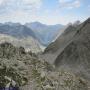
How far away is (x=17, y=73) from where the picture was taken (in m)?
24.6

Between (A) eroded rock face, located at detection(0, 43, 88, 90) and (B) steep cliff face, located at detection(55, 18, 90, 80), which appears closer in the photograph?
(A) eroded rock face, located at detection(0, 43, 88, 90)

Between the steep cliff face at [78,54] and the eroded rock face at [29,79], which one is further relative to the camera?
the steep cliff face at [78,54]

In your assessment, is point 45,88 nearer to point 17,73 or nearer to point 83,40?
point 17,73

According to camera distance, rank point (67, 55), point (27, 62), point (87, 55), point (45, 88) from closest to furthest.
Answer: point (45, 88), point (27, 62), point (87, 55), point (67, 55)

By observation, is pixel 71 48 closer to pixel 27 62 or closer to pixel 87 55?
pixel 87 55

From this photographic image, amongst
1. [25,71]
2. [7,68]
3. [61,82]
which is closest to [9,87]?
[7,68]

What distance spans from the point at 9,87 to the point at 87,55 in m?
55.1

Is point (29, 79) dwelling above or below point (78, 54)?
above

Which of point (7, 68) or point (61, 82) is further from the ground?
point (7, 68)

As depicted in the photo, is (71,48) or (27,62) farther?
(71,48)

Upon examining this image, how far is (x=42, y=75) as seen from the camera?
88.4 feet

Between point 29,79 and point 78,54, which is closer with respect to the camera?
point 29,79

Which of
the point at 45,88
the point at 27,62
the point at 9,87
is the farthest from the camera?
the point at 27,62

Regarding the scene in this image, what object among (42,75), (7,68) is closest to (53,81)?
(42,75)
